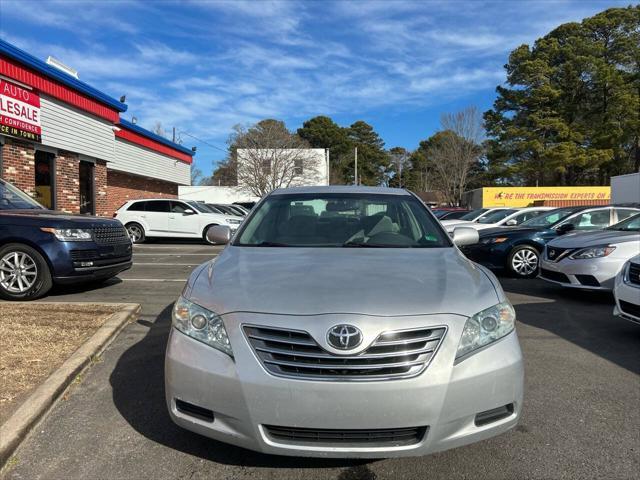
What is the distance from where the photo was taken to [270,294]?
2.51 metres

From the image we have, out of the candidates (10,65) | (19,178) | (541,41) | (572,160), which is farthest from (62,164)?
(541,41)

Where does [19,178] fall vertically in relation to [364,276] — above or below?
above

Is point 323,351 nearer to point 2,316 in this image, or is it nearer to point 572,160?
point 2,316

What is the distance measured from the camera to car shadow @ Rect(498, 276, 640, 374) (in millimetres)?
4754

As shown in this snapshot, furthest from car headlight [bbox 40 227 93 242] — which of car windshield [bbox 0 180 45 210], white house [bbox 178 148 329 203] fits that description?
white house [bbox 178 148 329 203]

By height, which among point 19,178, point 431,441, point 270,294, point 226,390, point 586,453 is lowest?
point 586,453

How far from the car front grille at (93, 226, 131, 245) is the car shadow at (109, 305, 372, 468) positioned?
Result: 255 cm

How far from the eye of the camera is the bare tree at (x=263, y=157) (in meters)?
38.2

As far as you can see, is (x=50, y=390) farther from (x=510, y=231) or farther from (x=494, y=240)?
(x=510, y=231)

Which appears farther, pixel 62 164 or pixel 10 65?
pixel 62 164

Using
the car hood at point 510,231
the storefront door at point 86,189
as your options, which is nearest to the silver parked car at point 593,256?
the car hood at point 510,231

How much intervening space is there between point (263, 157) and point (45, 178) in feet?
83.0

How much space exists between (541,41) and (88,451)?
4756cm

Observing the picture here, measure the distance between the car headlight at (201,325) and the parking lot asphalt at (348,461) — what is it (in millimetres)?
722
